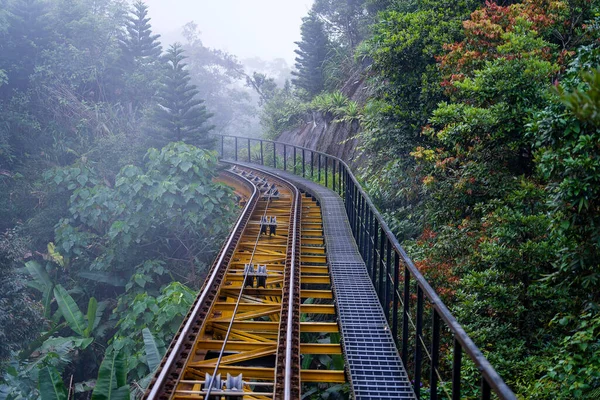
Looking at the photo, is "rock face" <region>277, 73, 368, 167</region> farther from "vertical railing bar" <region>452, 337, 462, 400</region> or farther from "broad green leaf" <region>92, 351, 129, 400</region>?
"vertical railing bar" <region>452, 337, 462, 400</region>

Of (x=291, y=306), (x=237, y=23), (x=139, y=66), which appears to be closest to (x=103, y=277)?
(x=291, y=306)

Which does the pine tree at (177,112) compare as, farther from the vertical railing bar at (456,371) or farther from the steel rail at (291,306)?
the vertical railing bar at (456,371)

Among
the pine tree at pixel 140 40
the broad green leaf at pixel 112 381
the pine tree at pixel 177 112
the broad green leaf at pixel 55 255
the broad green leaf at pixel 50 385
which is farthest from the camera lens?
the pine tree at pixel 140 40

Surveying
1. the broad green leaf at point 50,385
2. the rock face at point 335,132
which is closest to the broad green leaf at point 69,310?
the broad green leaf at point 50,385

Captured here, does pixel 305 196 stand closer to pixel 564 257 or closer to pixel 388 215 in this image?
pixel 388 215

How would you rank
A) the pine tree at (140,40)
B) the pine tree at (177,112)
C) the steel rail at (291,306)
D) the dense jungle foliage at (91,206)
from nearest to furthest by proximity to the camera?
the steel rail at (291,306)
the dense jungle foliage at (91,206)
the pine tree at (177,112)
the pine tree at (140,40)

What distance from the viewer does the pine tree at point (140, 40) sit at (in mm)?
29031

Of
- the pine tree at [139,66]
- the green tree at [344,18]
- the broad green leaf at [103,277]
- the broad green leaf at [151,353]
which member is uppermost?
the green tree at [344,18]

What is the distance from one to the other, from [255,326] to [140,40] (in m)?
27.1

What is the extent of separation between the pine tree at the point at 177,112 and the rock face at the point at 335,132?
5279mm

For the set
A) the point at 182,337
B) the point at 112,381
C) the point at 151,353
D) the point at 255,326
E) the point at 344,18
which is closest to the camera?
the point at 182,337

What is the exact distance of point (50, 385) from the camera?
7.23m

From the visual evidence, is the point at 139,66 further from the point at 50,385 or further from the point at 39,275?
the point at 50,385

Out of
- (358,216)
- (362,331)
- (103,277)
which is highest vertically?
(358,216)
